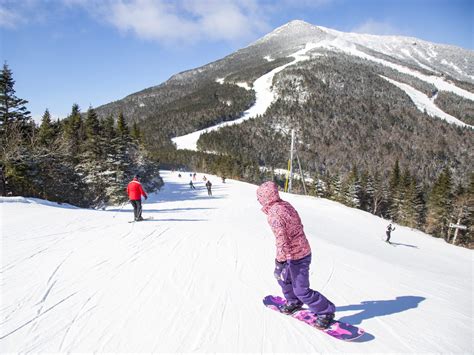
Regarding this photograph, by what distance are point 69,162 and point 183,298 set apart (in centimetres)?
2909

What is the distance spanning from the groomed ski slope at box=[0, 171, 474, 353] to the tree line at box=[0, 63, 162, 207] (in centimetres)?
1628

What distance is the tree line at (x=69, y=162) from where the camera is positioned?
22183mm

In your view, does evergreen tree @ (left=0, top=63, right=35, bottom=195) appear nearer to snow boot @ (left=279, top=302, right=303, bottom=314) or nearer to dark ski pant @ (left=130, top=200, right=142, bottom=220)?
dark ski pant @ (left=130, top=200, right=142, bottom=220)

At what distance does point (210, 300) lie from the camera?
4430 millimetres

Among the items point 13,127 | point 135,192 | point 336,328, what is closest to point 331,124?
point 13,127

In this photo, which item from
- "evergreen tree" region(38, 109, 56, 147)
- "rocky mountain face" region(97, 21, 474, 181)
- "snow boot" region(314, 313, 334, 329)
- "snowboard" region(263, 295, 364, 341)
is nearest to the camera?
"snowboard" region(263, 295, 364, 341)

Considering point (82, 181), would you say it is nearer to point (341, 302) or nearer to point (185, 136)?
point (341, 302)

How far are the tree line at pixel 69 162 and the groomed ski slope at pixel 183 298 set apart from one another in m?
16.3

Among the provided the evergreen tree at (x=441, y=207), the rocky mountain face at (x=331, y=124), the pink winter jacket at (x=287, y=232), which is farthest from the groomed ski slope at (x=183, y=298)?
the rocky mountain face at (x=331, y=124)

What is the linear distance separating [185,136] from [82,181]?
123 metres

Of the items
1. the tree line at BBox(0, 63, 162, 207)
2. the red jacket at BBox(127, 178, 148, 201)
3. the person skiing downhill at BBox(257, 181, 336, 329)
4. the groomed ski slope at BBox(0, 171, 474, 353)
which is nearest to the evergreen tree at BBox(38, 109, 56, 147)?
the tree line at BBox(0, 63, 162, 207)

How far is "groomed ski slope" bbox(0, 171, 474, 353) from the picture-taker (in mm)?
3406

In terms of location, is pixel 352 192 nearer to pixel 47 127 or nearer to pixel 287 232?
pixel 47 127

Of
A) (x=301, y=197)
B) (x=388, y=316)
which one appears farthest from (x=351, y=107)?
(x=388, y=316)
